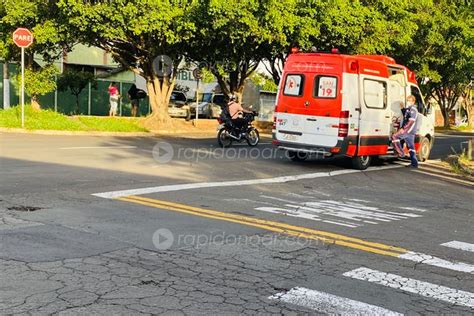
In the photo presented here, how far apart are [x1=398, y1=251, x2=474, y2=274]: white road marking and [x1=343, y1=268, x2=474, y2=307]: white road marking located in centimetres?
73

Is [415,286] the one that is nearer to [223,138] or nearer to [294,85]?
[294,85]

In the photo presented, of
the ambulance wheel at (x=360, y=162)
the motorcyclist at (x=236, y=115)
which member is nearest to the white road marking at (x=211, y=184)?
the ambulance wheel at (x=360, y=162)

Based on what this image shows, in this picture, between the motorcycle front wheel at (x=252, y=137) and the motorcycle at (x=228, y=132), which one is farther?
the motorcycle front wheel at (x=252, y=137)

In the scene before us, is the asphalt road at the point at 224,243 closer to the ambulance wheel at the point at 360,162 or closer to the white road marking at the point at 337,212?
the white road marking at the point at 337,212

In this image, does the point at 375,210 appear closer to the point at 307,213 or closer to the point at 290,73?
the point at 307,213

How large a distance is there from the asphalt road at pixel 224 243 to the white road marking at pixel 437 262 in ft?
0.11

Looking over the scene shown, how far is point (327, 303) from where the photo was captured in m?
4.90

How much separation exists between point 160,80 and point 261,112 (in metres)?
19.0

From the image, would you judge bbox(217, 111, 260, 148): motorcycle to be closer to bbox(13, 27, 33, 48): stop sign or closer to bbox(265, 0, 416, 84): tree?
bbox(265, 0, 416, 84): tree

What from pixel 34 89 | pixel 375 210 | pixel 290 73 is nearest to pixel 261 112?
pixel 34 89

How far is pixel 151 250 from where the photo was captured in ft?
20.7

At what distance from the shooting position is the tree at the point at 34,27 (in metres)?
23.3

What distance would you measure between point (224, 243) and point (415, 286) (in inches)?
86.8

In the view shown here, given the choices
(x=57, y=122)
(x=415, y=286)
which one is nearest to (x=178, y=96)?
(x=57, y=122)
